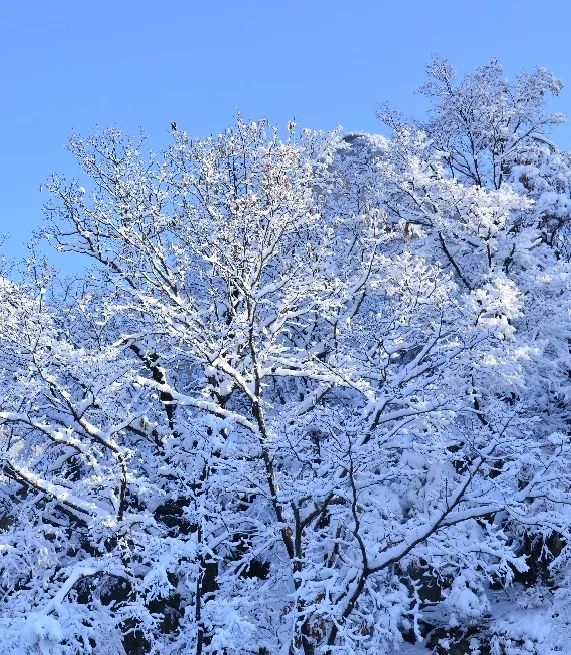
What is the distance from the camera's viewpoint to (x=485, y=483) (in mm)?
Result: 8156

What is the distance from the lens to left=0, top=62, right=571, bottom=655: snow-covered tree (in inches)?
311

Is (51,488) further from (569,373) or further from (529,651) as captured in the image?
(569,373)

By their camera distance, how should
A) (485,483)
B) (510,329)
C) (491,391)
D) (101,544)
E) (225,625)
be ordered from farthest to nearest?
(491,391) → (510,329) → (101,544) → (485,483) → (225,625)

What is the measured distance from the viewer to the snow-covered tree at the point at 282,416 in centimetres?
789

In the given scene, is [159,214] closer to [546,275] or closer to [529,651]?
[546,275]

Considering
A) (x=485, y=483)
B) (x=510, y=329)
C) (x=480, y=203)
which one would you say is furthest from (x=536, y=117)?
(x=485, y=483)

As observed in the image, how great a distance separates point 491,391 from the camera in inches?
450

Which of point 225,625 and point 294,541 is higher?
point 294,541

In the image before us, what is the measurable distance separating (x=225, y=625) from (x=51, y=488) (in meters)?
3.31

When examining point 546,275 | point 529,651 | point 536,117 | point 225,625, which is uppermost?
point 536,117

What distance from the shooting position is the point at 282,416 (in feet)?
30.9

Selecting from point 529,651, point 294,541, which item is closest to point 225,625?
point 294,541

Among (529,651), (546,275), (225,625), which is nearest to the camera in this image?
(225,625)

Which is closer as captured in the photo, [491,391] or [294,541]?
[294,541]
